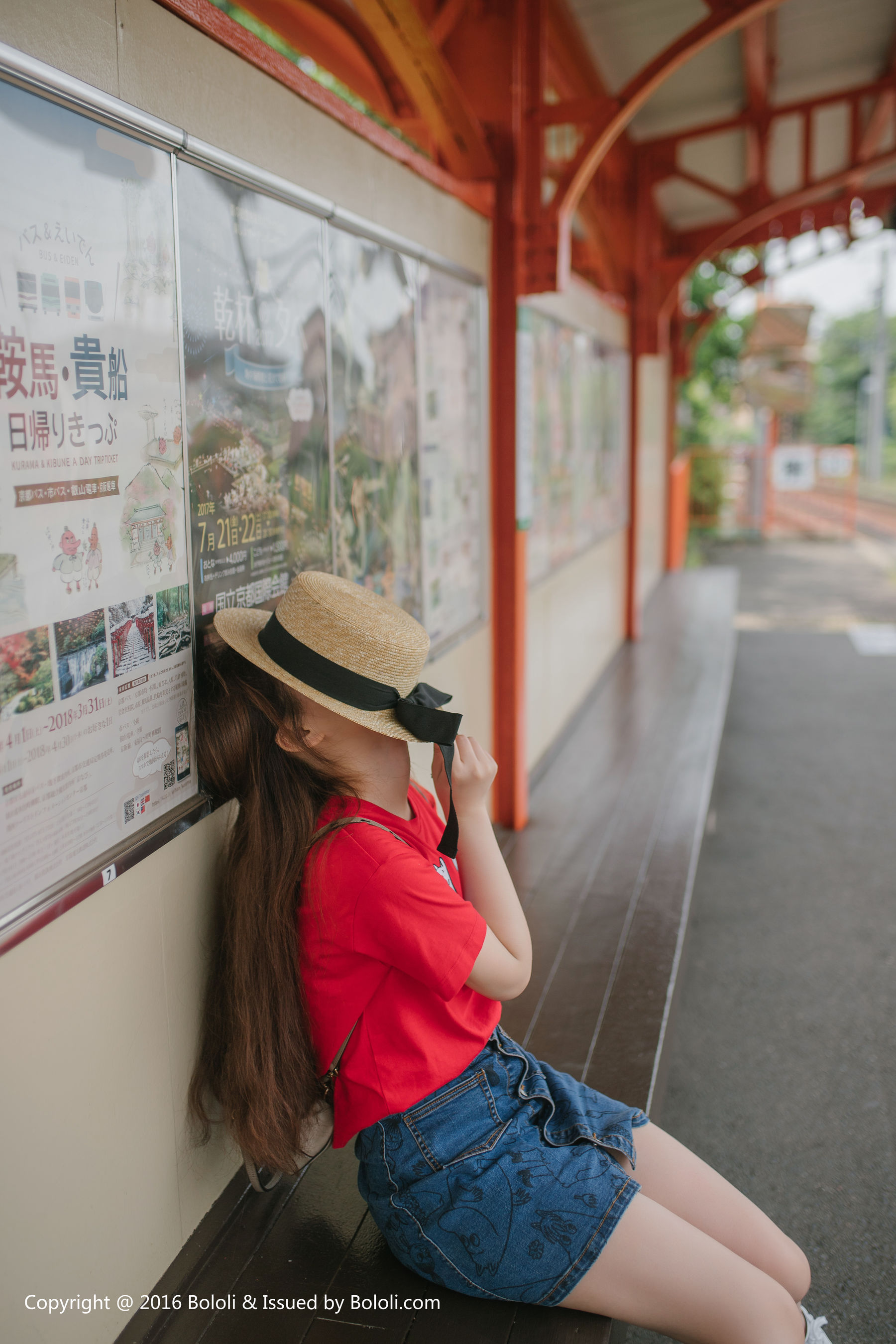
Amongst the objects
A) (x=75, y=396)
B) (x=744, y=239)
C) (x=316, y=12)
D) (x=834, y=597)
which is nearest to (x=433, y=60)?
(x=316, y=12)

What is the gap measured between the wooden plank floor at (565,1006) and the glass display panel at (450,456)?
3.13 feet

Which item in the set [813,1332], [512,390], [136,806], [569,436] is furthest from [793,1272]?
[569,436]

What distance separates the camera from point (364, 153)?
248cm

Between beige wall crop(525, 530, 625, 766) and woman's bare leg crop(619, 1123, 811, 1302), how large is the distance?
8.83 ft

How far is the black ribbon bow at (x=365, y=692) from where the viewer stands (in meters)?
1.54

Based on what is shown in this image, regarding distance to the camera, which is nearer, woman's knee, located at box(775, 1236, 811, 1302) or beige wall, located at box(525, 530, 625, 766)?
woman's knee, located at box(775, 1236, 811, 1302)

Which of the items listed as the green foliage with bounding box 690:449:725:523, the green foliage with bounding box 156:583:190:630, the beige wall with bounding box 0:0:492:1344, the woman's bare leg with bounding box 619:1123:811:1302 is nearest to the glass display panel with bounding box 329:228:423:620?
the beige wall with bounding box 0:0:492:1344

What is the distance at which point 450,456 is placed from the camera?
3244mm

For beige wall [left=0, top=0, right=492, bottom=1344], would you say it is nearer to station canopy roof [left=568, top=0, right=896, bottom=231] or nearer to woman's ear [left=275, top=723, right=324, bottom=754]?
woman's ear [left=275, top=723, right=324, bottom=754]

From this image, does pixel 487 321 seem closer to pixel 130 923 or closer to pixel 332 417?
pixel 332 417

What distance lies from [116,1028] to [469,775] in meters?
0.65

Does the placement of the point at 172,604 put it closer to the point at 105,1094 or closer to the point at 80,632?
the point at 80,632

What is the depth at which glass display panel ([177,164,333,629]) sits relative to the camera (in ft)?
5.66

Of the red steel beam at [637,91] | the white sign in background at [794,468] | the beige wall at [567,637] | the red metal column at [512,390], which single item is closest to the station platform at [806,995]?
the beige wall at [567,637]
